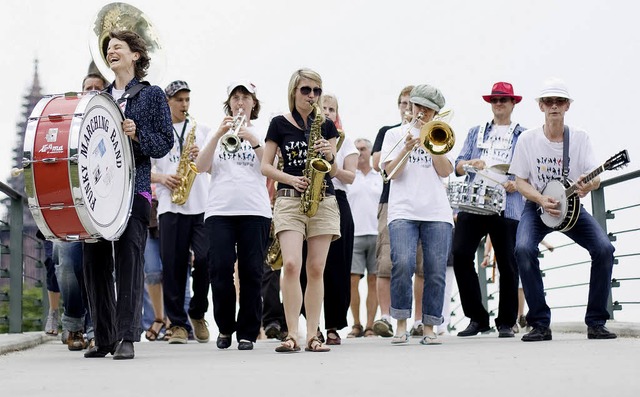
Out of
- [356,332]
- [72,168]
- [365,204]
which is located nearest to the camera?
[72,168]

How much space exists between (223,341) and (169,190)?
1.67m

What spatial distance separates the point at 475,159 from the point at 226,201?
7.74 feet

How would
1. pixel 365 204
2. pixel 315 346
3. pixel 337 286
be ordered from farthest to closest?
pixel 365 204, pixel 337 286, pixel 315 346

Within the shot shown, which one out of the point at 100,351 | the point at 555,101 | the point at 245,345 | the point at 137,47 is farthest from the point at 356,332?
the point at 137,47

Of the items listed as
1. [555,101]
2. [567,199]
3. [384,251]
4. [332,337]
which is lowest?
[332,337]

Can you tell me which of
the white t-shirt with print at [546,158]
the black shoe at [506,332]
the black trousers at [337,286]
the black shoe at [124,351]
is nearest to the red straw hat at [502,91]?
the white t-shirt with print at [546,158]

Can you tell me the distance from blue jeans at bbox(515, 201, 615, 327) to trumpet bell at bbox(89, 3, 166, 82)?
299 cm

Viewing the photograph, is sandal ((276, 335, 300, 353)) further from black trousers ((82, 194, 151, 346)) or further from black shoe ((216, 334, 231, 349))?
black shoe ((216, 334, 231, 349))

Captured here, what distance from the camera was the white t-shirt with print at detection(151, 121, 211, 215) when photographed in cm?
1025

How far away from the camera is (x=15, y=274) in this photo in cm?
1109

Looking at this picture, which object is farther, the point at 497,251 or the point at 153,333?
the point at 153,333

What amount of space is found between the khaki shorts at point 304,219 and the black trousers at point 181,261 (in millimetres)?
2171

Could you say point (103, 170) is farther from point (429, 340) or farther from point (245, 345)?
point (429, 340)

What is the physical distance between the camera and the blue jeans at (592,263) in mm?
8922
